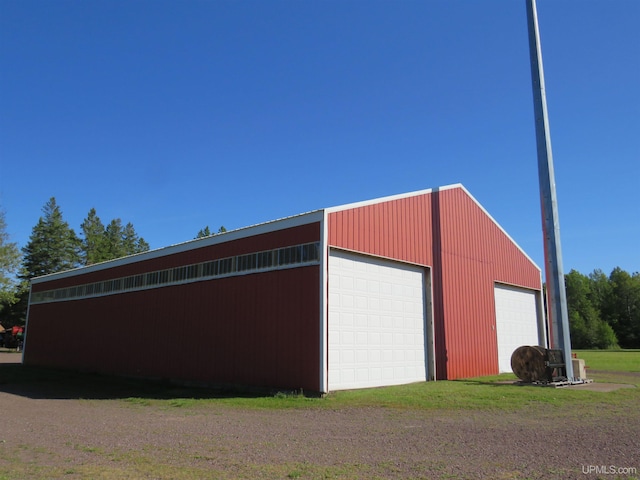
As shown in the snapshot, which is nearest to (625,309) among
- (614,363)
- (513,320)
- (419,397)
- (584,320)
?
(584,320)

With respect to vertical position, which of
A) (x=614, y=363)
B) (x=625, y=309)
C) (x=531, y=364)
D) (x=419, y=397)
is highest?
(x=625, y=309)

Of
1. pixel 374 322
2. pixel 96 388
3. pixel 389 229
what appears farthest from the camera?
pixel 96 388

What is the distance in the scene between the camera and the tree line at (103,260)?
59.9 meters

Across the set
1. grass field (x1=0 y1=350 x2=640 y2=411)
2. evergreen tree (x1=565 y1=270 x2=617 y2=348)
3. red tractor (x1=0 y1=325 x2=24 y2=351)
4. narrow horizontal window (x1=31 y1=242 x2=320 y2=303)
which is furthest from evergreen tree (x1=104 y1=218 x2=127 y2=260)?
evergreen tree (x1=565 y1=270 x2=617 y2=348)

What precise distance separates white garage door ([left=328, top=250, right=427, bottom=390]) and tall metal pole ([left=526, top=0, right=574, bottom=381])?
4033 mm

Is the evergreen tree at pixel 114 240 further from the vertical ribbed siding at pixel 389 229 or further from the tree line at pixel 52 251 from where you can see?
the vertical ribbed siding at pixel 389 229

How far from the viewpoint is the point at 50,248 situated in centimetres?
6203

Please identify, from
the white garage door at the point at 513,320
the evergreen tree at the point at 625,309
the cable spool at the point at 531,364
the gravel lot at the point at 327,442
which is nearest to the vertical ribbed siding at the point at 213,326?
the gravel lot at the point at 327,442

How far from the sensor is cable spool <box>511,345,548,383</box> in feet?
48.9

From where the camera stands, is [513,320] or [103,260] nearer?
[513,320]

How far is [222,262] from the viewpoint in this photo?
16.7 metres

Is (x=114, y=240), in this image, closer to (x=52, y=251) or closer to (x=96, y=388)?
(x=52, y=251)

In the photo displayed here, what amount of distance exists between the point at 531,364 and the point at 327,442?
33.3 ft

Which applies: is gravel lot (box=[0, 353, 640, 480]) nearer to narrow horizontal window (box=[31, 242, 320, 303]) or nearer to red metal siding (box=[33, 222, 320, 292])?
narrow horizontal window (box=[31, 242, 320, 303])
